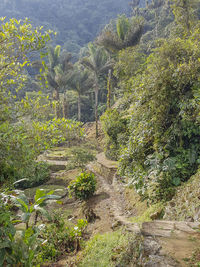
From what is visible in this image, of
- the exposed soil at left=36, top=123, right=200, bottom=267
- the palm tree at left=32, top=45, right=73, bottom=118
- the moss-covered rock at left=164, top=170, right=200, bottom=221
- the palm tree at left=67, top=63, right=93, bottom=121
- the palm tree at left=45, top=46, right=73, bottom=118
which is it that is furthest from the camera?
the palm tree at left=67, top=63, right=93, bottom=121

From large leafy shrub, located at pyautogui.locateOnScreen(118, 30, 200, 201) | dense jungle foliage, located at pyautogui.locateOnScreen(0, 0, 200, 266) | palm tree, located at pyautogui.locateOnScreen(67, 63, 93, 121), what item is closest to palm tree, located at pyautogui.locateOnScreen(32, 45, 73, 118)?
palm tree, located at pyautogui.locateOnScreen(67, 63, 93, 121)

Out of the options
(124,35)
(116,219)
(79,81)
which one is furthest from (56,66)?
(116,219)

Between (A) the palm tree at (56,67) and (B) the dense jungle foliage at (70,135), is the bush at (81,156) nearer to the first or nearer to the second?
(B) the dense jungle foliage at (70,135)

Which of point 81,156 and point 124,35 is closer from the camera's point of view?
point 81,156

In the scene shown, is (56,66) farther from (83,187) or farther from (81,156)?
(83,187)

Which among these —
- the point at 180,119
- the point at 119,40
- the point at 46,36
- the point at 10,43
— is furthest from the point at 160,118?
the point at 119,40

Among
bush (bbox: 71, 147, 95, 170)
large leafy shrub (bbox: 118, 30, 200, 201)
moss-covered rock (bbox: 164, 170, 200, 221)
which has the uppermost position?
large leafy shrub (bbox: 118, 30, 200, 201)

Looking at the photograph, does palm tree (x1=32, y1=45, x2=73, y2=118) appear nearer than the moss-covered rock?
No

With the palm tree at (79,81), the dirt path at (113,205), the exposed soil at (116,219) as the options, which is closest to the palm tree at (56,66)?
the palm tree at (79,81)

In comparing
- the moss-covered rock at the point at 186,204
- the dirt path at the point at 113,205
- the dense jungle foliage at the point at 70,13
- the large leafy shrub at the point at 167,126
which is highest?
the dense jungle foliage at the point at 70,13

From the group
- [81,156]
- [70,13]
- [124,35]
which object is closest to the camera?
[81,156]

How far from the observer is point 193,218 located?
3641 mm

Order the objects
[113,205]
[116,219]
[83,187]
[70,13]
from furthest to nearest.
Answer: [70,13] → [83,187] → [113,205] → [116,219]

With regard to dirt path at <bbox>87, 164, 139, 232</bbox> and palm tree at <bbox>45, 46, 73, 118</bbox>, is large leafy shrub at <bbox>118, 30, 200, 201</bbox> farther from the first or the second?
palm tree at <bbox>45, 46, 73, 118</bbox>
